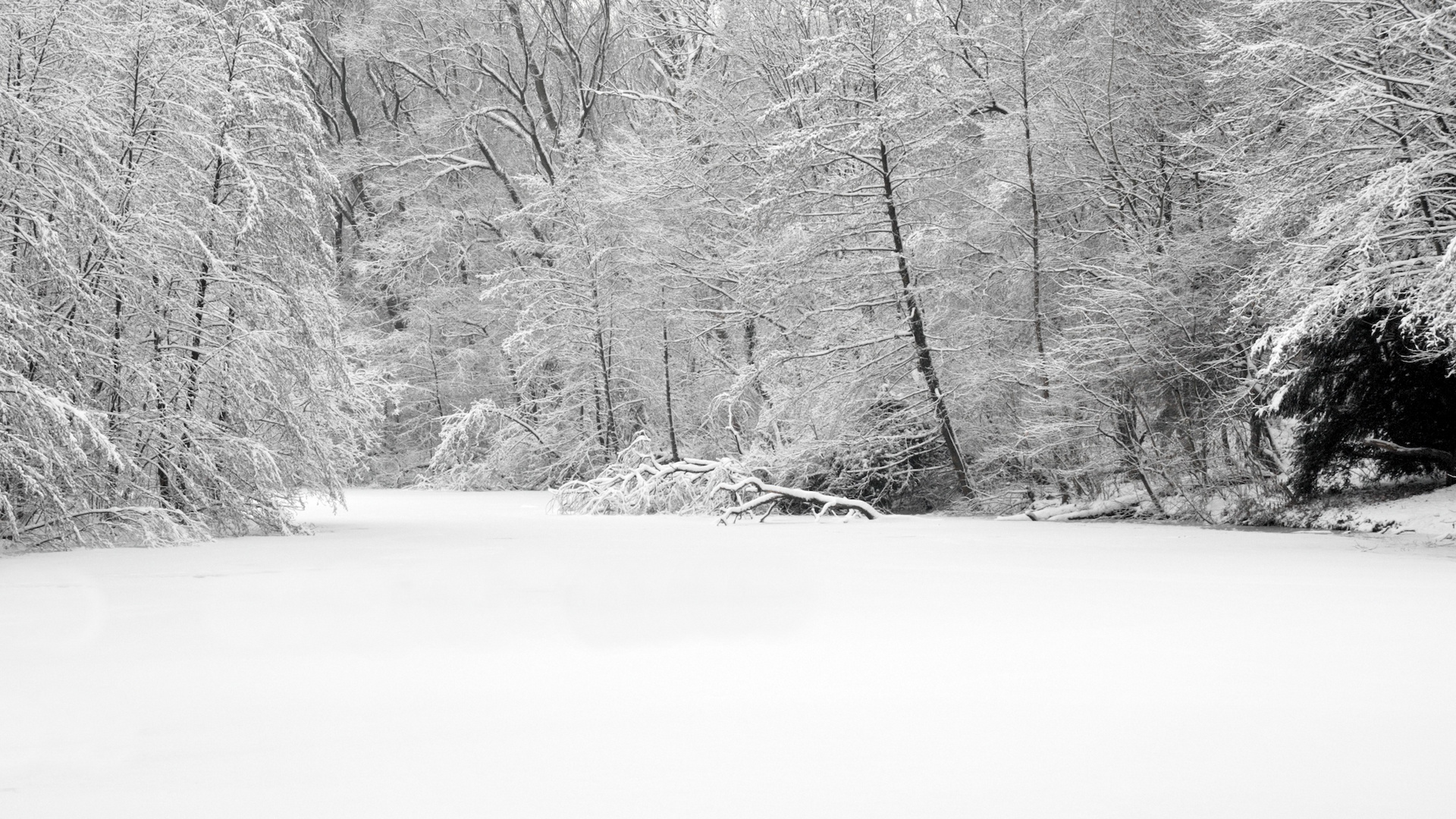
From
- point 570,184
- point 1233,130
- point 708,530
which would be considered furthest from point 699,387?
point 1233,130

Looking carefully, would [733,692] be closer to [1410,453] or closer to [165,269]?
[165,269]

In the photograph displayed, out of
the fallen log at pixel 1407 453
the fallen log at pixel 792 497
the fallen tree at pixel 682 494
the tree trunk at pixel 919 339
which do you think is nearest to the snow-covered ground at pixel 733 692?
the fallen log at pixel 1407 453

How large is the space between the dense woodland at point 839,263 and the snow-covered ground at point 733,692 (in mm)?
2704

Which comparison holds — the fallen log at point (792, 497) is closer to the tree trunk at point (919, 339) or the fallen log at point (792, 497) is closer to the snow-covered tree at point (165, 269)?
the tree trunk at point (919, 339)

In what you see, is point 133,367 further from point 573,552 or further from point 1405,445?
point 1405,445

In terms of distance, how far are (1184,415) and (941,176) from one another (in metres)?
4.31

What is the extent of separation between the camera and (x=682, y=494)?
1516 cm

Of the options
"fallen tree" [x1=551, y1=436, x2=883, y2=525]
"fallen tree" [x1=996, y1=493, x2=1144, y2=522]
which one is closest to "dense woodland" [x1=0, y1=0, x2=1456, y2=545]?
"fallen tree" [x1=996, y1=493, x2=1144, y2=522]

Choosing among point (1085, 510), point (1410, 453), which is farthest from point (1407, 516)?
point (1085, 510)

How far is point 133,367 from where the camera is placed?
364 inches

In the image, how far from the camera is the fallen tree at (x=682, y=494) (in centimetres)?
1342

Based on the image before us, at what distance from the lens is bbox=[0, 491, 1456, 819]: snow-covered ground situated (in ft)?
8.55

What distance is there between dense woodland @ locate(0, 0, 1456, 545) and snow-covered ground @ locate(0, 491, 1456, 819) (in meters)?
2.70

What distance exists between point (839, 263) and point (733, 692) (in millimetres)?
11033
